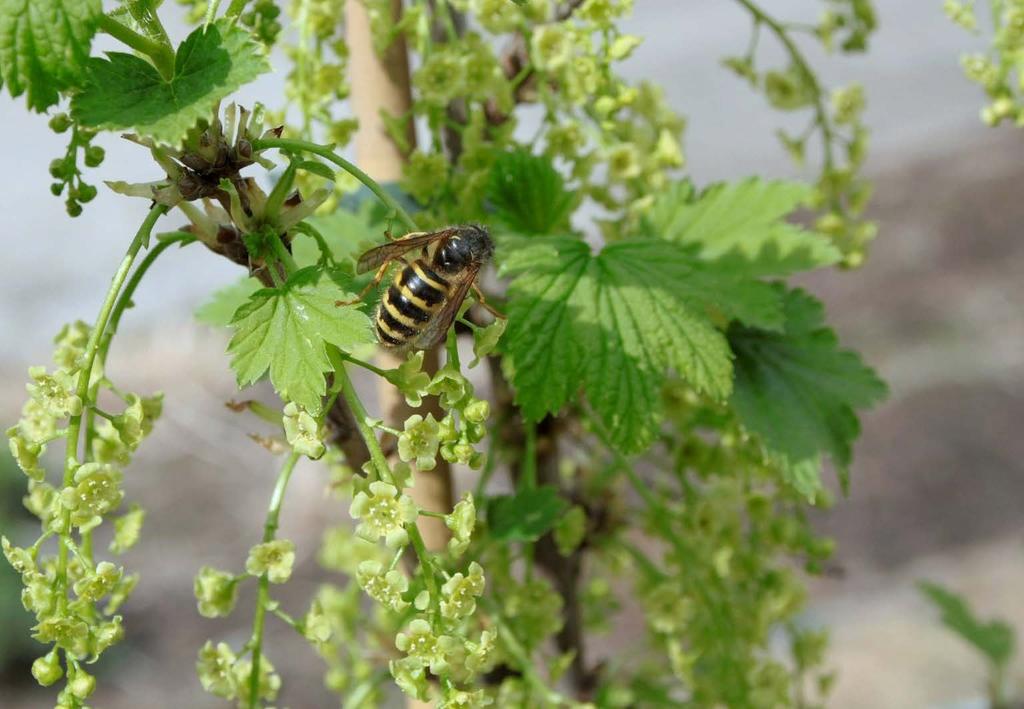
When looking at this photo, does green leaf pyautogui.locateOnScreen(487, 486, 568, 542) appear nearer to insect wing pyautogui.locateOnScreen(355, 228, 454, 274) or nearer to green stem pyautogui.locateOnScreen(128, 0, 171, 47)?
insect wing pyautogui.locateOnScreen(355, 228, 454, 274)

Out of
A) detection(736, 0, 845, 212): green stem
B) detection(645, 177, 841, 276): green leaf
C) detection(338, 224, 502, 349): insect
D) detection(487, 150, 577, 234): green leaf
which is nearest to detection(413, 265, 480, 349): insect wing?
detection(338, 224, 502, 349): insect

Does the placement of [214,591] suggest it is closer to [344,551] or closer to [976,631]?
[344,551]

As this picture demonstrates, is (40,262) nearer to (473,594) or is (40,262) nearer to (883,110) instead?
(883,110)

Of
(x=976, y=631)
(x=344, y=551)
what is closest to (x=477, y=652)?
(x=344, y=551)

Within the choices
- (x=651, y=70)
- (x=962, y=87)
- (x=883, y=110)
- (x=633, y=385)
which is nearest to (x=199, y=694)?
(x=633, y=385)

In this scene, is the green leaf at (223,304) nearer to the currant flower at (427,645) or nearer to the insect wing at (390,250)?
the insect wing at (390,250)

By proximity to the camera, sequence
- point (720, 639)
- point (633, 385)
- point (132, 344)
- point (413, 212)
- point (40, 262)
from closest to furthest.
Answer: point (633, 385) → point (413, 212) → point (720, 639) → point (132, 344) → point (40, 262)
